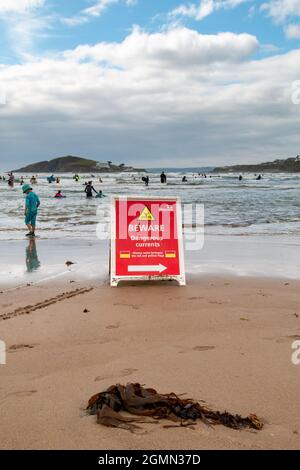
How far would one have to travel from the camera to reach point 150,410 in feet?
10.8

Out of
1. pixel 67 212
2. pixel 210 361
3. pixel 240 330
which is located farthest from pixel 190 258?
pixel 67 212

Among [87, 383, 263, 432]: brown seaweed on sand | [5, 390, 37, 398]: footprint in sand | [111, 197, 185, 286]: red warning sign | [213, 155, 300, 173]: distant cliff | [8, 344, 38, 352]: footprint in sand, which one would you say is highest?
[213, 155, 300, 173]: distant cliff

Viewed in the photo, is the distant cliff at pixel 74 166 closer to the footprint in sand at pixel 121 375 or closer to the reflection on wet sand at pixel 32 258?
the reflection on wet sand at pixel 32 258

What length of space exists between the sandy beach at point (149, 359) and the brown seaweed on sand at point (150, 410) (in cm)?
7

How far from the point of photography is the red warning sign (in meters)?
8.02

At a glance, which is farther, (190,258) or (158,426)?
(190,258)

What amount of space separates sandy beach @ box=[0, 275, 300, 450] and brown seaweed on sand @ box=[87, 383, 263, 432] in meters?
0.07

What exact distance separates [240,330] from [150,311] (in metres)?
1.28

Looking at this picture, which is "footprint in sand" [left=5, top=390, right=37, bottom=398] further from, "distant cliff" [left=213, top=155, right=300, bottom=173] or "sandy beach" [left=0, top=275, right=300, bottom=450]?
"distant cliff" [left=213, top=155, right=300, bottom=173]

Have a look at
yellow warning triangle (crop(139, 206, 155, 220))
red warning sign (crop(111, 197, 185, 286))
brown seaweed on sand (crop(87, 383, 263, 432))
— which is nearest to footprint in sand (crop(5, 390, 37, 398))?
brown seaweed on sand (crop(87, 383, 263, 432))

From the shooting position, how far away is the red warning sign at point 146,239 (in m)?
8.02

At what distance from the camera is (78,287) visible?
25.4ft

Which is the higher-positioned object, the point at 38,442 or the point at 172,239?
the point at 172,239

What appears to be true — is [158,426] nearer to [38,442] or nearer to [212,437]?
[212,437]
